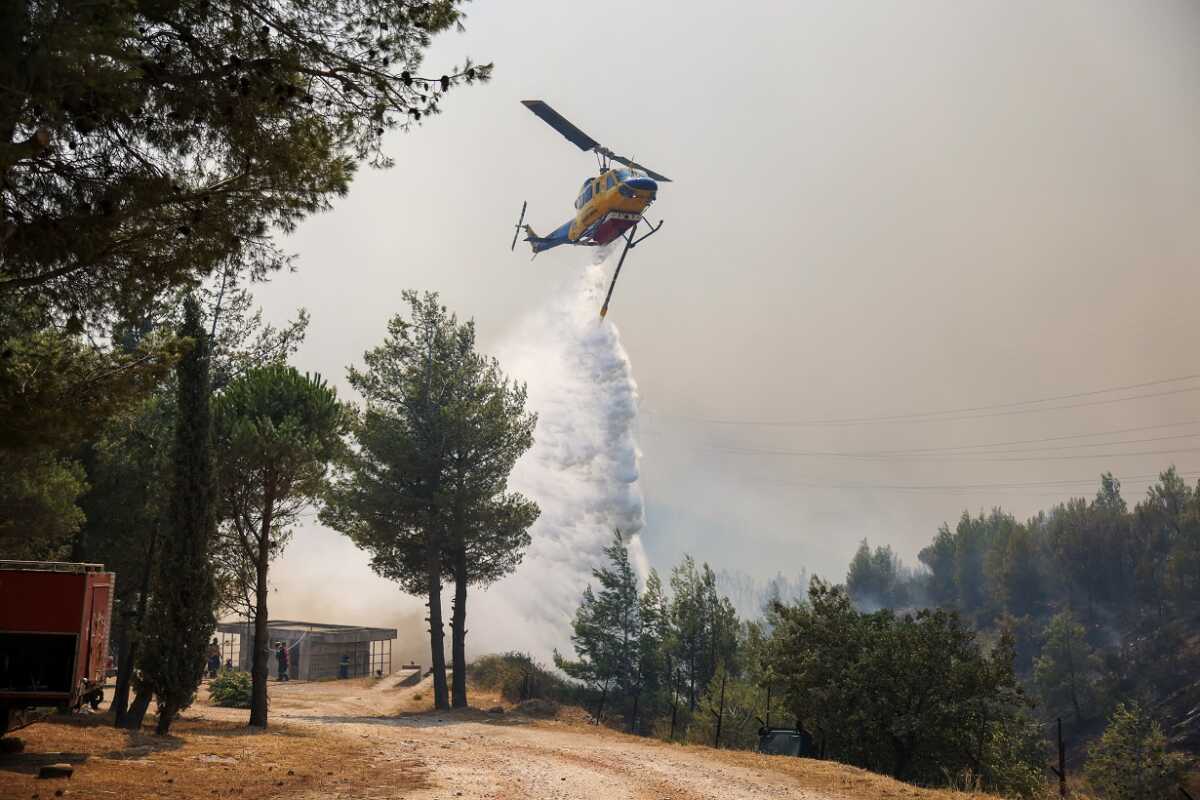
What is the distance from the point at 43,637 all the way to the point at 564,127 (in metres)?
38.1

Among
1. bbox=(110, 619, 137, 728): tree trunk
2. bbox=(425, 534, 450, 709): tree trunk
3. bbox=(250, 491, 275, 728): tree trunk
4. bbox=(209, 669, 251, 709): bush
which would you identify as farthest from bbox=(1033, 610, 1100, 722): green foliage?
bbox=(110, 619, 137, 728): tree trunk

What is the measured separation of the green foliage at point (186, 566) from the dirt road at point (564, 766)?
451 cm

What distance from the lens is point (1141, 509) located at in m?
139

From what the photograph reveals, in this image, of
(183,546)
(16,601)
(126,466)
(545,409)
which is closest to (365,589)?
(545,409)

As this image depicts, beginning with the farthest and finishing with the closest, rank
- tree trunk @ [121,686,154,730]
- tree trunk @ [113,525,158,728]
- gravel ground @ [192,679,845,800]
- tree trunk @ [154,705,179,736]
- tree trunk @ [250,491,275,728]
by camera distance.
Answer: tree trunk @ [250,491,275,728], tree trunk @ [113,525,158,728], tree trunk @ [121,686,154,730], tree trunk @ [154,705,179,736], gravel ground @ [192,679,845,800]

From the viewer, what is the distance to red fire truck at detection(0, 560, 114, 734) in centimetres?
1391

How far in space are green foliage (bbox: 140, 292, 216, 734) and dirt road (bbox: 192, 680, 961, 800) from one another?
14.8ft

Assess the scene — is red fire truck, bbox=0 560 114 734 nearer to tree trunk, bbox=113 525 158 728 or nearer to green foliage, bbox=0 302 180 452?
green foliage, bbox=0 302 180 452

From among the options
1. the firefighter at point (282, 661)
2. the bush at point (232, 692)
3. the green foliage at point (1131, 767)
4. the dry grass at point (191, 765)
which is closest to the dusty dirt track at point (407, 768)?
the dry grass at point (191, 765)

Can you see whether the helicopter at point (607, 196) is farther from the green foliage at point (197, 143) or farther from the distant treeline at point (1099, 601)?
the distant treeline at point (1099, 601)

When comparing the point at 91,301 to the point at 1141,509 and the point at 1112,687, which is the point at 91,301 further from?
the point at 1141,509

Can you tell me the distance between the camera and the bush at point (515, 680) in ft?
142

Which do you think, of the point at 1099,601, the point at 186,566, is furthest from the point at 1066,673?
the point at 186,566

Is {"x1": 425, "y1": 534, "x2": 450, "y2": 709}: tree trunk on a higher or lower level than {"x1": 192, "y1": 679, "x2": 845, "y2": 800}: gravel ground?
higher
